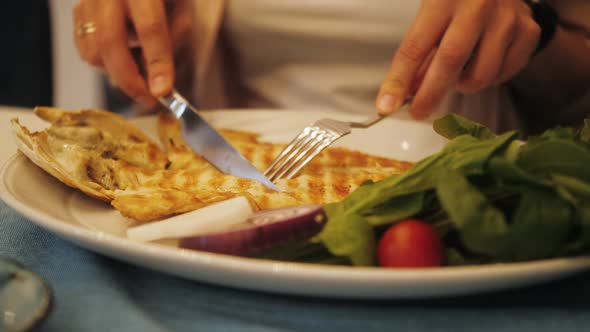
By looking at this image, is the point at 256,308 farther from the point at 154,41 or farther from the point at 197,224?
the point at 154,41

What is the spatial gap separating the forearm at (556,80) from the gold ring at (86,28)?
62.3 inches

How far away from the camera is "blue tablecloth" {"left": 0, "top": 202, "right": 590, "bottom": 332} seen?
0.79m

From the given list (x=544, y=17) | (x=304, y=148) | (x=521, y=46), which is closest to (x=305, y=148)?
(x=304, y=148)

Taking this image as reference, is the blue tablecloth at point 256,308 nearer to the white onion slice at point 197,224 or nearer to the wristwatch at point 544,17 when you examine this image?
the white onion slice at point 197,224

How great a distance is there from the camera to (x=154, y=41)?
1.59 metres

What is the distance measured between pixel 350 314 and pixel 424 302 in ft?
0.40

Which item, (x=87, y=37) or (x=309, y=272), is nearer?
(x=309, y=272)

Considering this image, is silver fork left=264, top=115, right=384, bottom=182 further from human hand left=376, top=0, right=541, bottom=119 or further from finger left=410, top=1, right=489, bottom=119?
finger left=410, top=1, right=489, bottom=119

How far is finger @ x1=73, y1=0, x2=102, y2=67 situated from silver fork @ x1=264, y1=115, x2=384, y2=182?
2.38 feet

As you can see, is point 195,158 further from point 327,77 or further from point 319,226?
point 327,77

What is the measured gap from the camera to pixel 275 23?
215 cm

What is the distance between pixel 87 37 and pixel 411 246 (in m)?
1.29

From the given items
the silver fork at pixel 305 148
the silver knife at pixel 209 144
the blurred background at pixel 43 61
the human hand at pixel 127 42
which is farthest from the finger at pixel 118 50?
the blurred background at pixel 43 61

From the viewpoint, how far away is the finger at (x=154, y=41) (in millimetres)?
1567
